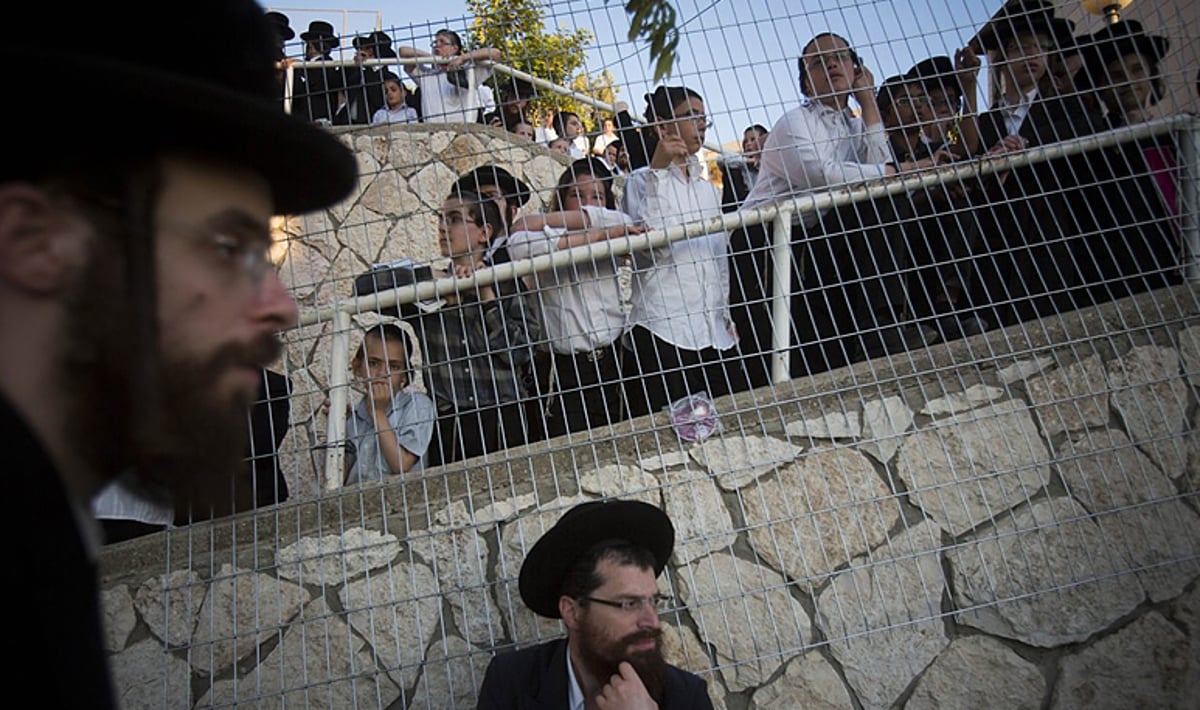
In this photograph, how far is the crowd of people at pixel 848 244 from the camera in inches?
116

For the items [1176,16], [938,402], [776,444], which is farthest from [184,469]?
[1176,16]

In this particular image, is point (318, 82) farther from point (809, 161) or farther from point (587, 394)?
point (809, 161)

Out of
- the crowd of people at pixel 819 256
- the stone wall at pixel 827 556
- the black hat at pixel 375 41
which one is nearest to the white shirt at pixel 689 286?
the crowd of people at pixel 819 256

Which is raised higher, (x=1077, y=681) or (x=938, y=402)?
(x=938, y=402)

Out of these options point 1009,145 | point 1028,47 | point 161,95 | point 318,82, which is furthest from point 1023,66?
point 318,82

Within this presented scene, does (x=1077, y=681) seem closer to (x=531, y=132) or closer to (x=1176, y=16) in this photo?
(x=1176, y=16)

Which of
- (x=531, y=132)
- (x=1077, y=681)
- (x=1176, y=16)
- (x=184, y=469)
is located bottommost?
(x=1077, y=681)

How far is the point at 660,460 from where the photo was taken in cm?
284

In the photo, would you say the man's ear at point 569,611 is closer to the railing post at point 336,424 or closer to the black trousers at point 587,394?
the black trousers at point 587,394

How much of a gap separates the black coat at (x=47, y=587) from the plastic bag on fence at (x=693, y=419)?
225 cm

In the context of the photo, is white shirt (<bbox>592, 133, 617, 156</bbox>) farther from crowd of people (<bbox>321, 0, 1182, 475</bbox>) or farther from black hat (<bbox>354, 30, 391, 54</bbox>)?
black hat (<bbox>354, 30, 391, 54</bbox>)

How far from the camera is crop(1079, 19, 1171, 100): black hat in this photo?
3.14 m

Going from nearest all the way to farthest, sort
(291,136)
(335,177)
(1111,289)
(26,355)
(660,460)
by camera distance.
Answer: (26,355)
(291,136)
(335,177)
(660,460)
(1111,289)

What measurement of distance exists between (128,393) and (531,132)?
262 inches
